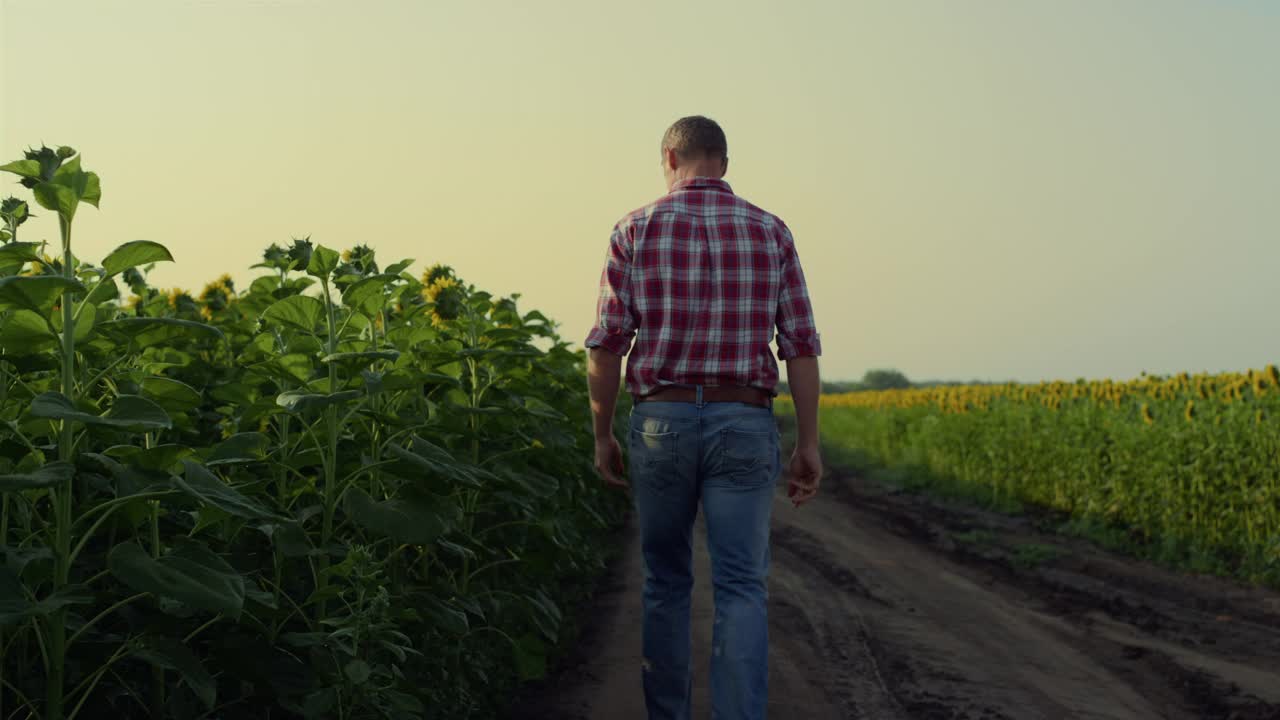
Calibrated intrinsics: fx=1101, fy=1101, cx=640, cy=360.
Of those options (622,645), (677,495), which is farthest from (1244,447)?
(677,495)

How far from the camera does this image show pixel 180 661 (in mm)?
2371

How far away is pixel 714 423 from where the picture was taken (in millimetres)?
4059

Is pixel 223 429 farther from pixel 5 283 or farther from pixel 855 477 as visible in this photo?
pixel 855 477

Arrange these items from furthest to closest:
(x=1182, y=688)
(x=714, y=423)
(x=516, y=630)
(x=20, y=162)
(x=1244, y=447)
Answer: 1. (x=1244, y=447)
2. (x=1182, y=688)
3. (x=516, y=630)
4. (x=714, y=423)
5. (x=20, y=162)

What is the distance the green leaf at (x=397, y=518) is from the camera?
2.88 meters

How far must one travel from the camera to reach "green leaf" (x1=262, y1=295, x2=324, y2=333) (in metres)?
3.34

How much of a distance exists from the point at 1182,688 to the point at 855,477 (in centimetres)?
1313

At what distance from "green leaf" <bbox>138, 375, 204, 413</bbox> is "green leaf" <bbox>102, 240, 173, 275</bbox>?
269 mm

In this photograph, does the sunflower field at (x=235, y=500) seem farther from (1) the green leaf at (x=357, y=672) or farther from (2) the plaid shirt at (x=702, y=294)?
(2) the plaid shirt at (x=702, y=294)

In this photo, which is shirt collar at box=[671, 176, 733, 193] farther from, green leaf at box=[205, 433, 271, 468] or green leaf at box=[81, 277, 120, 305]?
green leaf at box=[81, 277, 120, 305]

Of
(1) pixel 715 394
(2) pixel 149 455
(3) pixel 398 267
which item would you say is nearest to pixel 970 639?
(1) pixel 715 394

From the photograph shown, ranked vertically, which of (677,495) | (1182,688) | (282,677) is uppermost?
(677,495)

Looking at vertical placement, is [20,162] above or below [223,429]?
above

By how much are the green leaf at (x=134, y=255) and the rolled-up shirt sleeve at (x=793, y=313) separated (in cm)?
255
